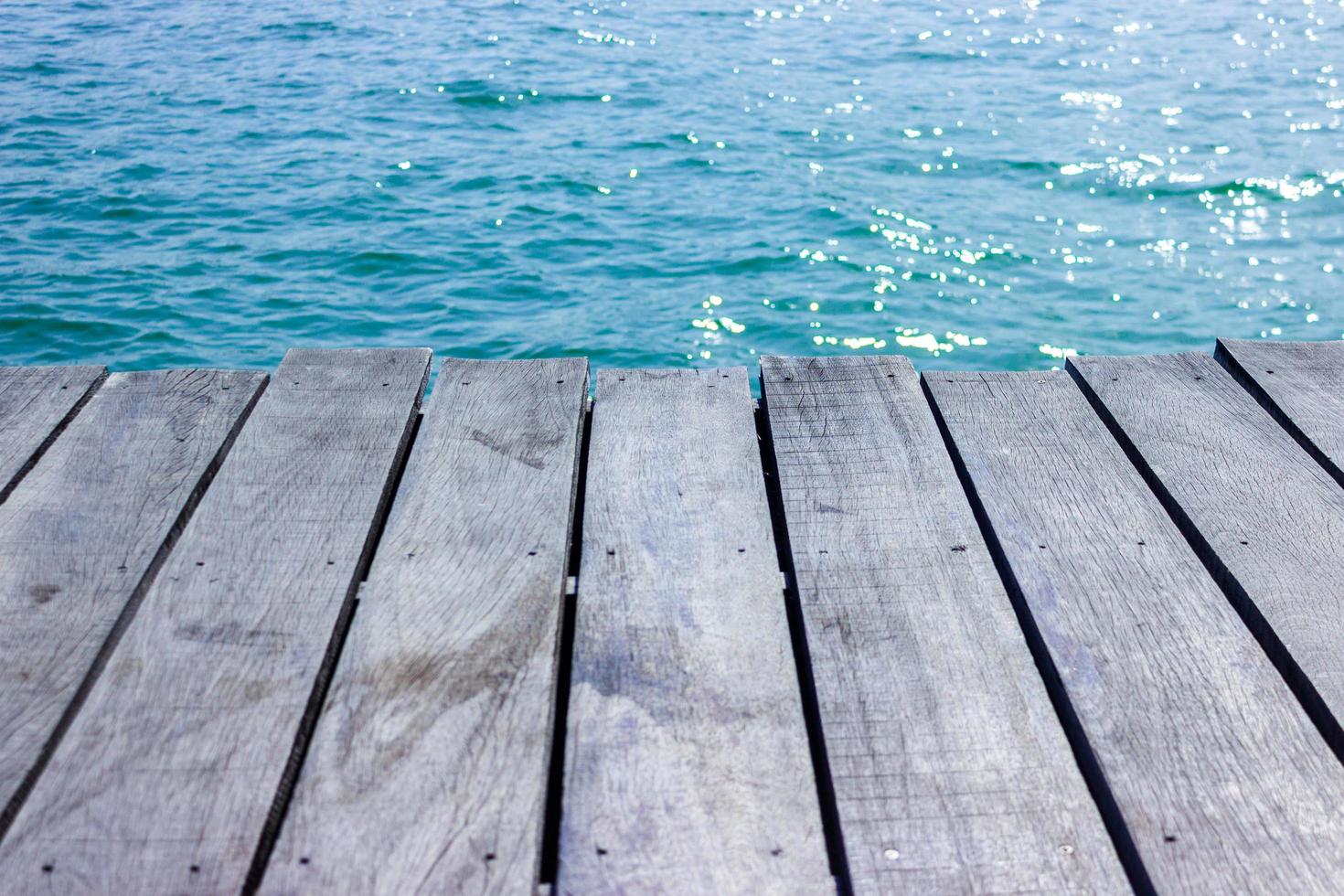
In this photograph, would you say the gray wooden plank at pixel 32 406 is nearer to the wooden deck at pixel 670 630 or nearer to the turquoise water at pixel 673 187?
the wooden deck at pixel 670 630

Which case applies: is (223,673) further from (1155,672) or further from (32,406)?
(1155,672)

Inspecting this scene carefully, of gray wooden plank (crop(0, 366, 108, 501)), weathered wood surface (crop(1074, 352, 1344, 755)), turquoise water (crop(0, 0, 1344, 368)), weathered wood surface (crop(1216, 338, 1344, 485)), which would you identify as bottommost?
turquoise water (crop(0, 0, 1344, 368))

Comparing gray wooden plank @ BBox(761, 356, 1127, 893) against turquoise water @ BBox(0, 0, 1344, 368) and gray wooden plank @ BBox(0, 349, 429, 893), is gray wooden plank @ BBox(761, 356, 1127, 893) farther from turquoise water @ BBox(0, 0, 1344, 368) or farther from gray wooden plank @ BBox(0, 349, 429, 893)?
turquoise water @ BBox(0, 0, 1344, 368)

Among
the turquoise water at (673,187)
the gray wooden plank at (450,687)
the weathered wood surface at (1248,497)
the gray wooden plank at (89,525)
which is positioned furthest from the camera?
the turquoise water at (673,187)

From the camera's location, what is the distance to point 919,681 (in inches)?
57.8

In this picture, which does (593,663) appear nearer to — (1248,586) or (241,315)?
(1248,586)

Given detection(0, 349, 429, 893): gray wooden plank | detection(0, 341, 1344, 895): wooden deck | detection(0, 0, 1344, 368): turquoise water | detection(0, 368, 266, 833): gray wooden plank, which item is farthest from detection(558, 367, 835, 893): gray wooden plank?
detection(0, 0, 1344, 368): turquoise water

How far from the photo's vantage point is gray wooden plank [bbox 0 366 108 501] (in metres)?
1.92

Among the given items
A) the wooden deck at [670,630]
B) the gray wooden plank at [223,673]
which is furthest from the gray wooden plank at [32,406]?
the gray wooden plank at [223,673]

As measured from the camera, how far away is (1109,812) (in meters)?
1.31

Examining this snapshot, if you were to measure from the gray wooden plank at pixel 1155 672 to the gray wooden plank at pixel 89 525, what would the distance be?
1.18 m

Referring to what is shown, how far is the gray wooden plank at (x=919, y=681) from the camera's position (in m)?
1.24

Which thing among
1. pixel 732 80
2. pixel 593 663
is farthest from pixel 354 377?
pixel 732 80

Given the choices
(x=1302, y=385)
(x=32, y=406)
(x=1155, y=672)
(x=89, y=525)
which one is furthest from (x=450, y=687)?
(x=1302, y=385)
